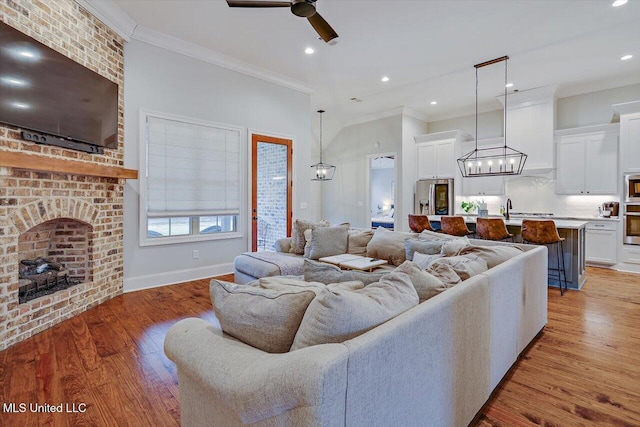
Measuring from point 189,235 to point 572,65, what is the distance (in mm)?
6512

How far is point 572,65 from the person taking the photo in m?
4.94

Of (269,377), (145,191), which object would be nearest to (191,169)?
(145,191)

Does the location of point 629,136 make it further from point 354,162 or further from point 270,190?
point 270,190

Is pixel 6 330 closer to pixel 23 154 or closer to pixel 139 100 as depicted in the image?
pixel 23 154

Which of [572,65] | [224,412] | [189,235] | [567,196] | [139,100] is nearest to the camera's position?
[224,412]

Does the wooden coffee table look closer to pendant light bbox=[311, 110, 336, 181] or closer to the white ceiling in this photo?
the white ceiling

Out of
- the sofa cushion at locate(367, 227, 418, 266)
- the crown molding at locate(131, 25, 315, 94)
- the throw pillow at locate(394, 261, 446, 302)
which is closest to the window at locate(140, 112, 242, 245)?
the crown molding at locate(131, 25, 315, 94)

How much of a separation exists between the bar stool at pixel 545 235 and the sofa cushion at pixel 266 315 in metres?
4.04

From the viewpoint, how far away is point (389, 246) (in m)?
3.56

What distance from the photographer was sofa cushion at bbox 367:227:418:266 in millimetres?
3472

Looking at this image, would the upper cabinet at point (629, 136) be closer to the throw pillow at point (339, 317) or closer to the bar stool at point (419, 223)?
the bar stool at point (419, 223)

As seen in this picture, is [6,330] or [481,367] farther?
[6,330]

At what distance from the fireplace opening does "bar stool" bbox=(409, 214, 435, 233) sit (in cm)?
470

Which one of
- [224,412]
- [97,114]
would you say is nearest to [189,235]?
[97,114]
